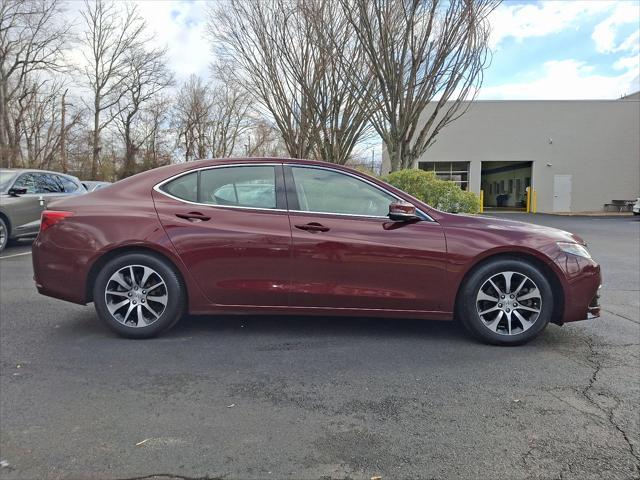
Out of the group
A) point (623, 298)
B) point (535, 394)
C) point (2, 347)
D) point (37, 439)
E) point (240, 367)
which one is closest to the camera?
point (37, 439)

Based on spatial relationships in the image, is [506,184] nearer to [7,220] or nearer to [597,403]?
[7,220]

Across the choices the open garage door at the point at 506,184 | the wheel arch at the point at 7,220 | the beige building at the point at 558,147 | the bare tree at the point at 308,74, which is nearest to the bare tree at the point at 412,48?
the bare tree at the point at 308,74

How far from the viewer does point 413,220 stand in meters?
3.89

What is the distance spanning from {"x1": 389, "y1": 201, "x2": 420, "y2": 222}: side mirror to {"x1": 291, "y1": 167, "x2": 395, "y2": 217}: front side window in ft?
0.42

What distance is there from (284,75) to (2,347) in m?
13.7

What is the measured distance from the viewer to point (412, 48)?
1069 centimetres

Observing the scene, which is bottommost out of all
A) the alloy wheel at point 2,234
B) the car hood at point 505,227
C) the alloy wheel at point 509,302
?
the alloy wheel at point 509,302

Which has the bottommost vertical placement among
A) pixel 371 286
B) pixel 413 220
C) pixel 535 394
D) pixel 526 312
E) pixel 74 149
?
pixel 535 394

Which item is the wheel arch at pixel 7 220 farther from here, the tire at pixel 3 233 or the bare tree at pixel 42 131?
the bare tree at pixel 42 131

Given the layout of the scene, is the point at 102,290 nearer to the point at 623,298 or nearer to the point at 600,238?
the point at 623,298

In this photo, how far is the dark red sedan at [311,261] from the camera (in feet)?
12.6

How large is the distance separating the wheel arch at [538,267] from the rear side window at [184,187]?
2446mm

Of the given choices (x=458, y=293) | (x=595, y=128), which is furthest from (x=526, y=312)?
(x=595, y=128)

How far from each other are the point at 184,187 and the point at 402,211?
6.33 ft
